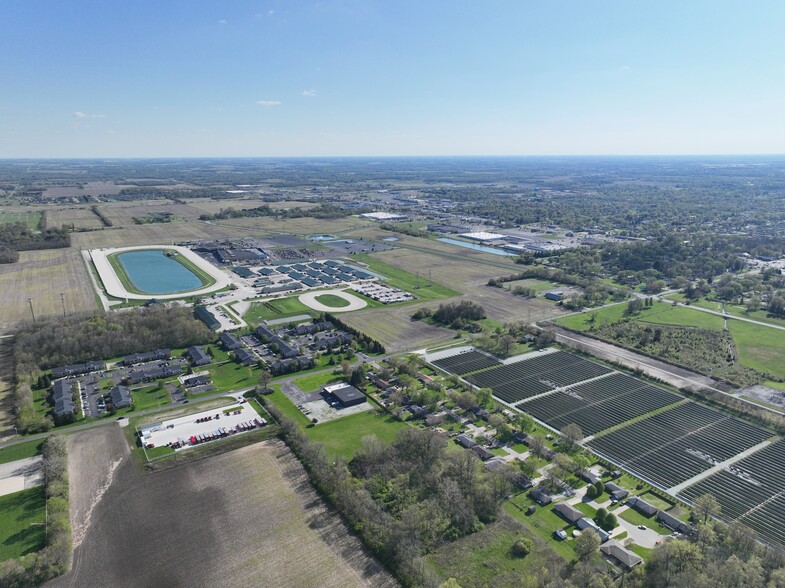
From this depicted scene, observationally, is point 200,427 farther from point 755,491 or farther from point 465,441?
point 755,491

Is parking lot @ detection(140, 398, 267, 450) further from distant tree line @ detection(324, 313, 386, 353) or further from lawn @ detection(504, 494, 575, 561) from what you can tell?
lawn @ detection(504, 494, 575, 561)

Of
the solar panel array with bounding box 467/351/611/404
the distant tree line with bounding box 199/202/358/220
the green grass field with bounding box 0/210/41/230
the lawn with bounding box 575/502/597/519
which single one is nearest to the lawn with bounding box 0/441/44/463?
the solar panel array with bounding box 467/351/611/404

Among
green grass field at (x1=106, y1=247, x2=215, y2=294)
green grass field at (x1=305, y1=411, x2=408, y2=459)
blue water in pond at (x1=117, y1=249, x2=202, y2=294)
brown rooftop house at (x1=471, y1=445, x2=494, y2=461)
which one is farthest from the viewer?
blue water in pond at (x1=117, y1=249, x2=202, y2=294)

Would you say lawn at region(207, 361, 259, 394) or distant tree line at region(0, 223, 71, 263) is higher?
distant tree line at region(0, 223, 71, 263)

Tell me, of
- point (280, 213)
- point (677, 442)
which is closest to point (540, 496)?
point (677, 442)

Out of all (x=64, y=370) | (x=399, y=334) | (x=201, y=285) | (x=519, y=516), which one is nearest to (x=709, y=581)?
(x=519, y=516)

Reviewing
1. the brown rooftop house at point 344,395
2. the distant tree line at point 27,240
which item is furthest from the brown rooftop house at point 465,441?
the distant tree line at point 27,240

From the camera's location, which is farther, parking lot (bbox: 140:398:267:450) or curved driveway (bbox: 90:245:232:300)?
curved driveway (bbox: 90:245:232:300)
